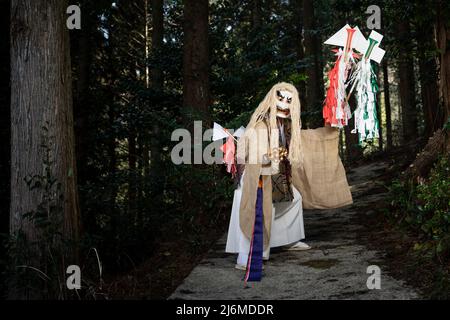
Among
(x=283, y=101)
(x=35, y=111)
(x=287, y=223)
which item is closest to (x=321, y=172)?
(x=287, y=223)

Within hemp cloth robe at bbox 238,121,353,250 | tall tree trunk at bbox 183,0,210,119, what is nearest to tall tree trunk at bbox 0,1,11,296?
tall tree trunk at bbox 183,0,210,119

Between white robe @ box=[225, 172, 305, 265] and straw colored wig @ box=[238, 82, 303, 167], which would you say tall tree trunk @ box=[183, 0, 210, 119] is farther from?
white robe @ box=[225, 172, 305, 265]

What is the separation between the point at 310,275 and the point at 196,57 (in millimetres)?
5099

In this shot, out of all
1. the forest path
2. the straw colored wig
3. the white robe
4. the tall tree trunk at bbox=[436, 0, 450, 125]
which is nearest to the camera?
the forest path

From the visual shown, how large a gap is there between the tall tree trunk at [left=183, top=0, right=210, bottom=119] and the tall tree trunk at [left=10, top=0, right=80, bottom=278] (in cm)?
375

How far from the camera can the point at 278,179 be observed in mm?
6297

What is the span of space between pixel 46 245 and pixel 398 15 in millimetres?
6420

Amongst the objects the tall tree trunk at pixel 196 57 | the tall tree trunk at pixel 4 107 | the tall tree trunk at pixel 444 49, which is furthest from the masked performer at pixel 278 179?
the tall tree trunk at pixel 4 107

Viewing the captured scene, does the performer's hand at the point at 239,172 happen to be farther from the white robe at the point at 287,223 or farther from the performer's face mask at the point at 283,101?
the performer's face mask at the point at 283,101

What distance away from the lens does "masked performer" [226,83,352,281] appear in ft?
18.8

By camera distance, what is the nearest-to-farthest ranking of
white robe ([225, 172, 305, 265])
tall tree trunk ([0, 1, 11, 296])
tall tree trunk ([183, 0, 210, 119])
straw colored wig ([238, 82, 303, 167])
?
straw colored wig ([238, 82, 303, 167])
white robe ([225, 172, 305, 265])
tall tree trunk ([0, 1, 11, 296])
tall tree trunk ([183, 0, 210, 119])

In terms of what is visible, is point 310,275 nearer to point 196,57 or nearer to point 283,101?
point 283,101

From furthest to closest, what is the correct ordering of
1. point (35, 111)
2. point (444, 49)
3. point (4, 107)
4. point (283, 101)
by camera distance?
point (4, 107) < point (444, 49) < point (283, 101) < point (35, 111)

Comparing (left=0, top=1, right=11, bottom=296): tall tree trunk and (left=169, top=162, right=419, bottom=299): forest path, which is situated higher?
(left=0, top=1, right=11, bottom=296): tall tree trunk
